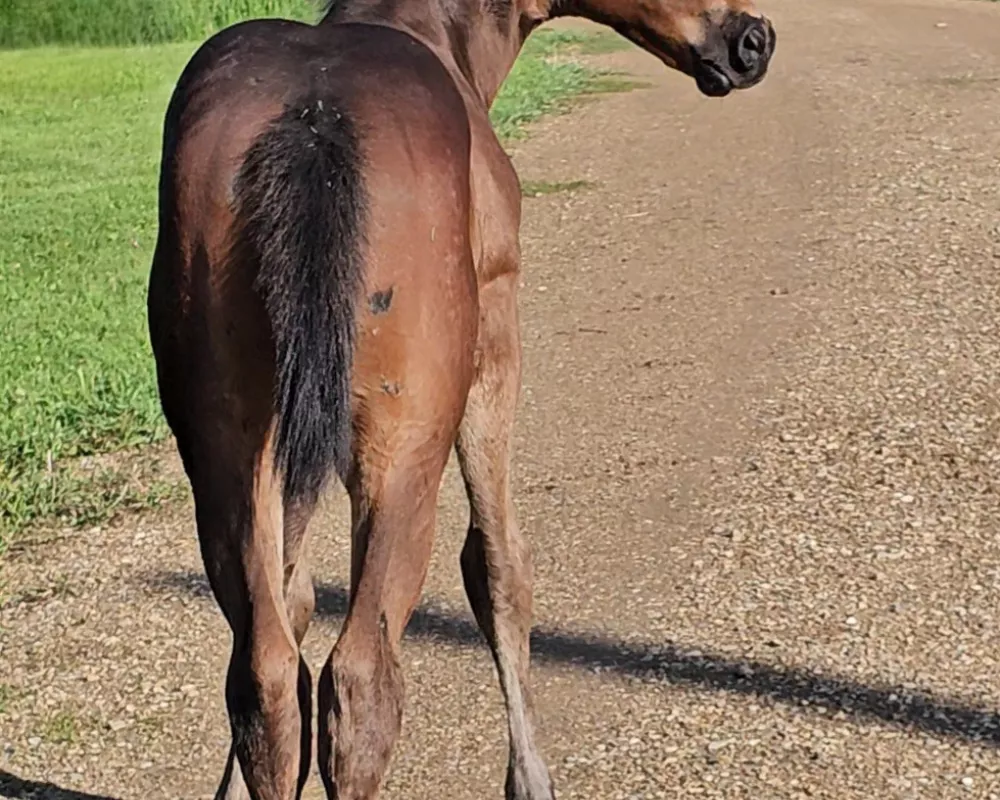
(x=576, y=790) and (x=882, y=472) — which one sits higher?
(x=576, y=790)

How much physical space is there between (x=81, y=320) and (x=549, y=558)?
4.07 meters

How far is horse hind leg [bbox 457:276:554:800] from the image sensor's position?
13.9 ft

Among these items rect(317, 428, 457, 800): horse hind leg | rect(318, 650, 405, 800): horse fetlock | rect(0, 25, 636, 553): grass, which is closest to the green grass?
rect(0, 25, 636, 553): grass

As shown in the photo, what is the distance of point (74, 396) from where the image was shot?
786 cm

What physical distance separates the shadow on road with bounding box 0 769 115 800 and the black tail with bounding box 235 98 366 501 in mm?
1752

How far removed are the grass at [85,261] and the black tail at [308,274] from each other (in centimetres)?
344

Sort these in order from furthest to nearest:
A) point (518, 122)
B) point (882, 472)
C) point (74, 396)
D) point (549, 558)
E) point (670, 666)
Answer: point (518, 122) < point (74, 396) < point (882, 472) < point (549, 558) < point (670, 666)

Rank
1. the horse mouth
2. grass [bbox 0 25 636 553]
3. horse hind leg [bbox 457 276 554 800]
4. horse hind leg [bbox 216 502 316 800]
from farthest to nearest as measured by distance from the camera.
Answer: grass [bbox 0 25 636 553], the horse mouth, horse hind leg [bbox 457 276 554 800], horse hind leg [bbox 216 502 316 800]

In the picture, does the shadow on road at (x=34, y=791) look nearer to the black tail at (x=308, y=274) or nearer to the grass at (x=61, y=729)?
the grass at (x=61, y=729)

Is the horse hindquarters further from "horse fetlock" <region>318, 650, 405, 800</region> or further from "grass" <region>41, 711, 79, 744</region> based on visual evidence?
"grass" <region>41, 711, 79, 744</region>

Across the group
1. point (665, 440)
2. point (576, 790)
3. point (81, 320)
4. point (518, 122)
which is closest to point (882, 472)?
point (665, 440)

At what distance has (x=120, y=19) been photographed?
946 inches

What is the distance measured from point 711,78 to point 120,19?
2023 centimetres

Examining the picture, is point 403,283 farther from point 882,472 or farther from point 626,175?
point 626,175
